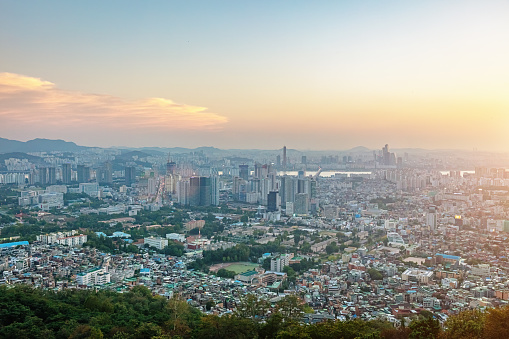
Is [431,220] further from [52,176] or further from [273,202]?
[52,176]

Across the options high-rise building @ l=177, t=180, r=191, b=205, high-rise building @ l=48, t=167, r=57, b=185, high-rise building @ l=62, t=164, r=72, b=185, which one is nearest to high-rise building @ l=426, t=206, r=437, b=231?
high-rise building @ l=177, t=180, r=191, b=205

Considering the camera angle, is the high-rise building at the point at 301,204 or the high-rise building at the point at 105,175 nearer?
the high-rise building at the point at 301,204

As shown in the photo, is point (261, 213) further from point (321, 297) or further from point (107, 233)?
point (321, 297)

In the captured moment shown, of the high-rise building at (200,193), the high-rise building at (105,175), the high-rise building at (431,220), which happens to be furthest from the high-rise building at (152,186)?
the high-rise building at (431,220)

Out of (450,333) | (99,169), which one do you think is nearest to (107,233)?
(450,333)

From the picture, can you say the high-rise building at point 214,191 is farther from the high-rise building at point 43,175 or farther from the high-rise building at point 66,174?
the high-rise building at point 43,175

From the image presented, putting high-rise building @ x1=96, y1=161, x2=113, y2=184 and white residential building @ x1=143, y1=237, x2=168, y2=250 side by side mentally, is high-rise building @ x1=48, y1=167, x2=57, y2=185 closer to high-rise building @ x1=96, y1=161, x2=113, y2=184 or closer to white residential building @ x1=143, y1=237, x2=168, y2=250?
high-rise building @ x1=96, y1=161, x2=113, y2=184
